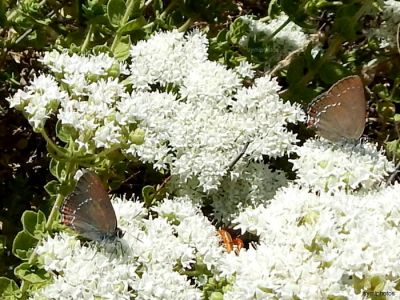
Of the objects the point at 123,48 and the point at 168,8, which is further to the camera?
the point at 168,8

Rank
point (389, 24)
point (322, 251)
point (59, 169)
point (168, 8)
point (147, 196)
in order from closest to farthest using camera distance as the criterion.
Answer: point (322, 251)
point (59, 169)
point (147, 196)
point (168, 8)
point (389, 24)

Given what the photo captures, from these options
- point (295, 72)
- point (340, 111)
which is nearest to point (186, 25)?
point (295, 72)

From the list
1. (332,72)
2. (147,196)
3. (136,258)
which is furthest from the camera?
(332,72)

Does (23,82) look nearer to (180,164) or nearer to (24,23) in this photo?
(24,23)

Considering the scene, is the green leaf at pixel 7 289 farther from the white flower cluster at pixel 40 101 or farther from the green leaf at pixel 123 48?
the green leaf at pixel 123 48

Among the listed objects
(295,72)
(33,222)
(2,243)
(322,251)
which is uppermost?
(295,72)

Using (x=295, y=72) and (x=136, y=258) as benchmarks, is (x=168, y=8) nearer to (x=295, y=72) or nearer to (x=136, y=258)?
(x=295, y=72)
